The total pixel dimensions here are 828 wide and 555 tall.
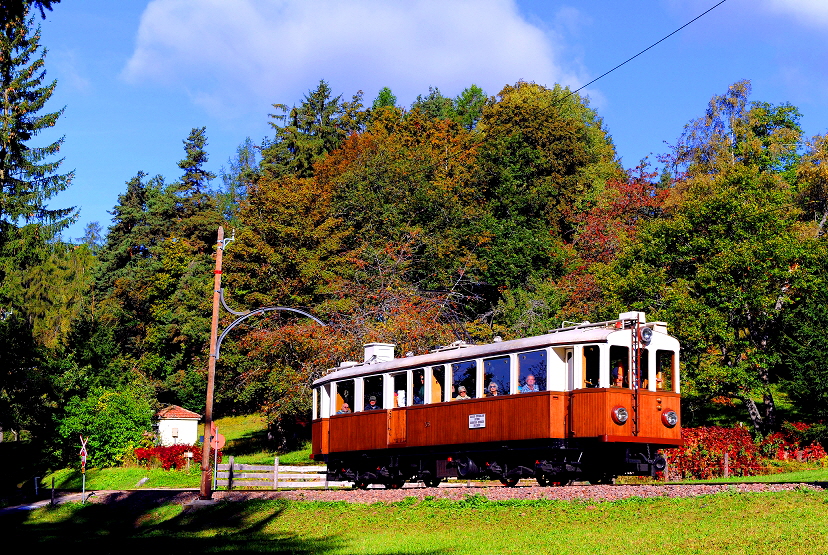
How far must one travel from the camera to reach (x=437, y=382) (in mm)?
25656

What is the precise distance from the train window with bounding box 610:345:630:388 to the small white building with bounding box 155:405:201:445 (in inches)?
1543

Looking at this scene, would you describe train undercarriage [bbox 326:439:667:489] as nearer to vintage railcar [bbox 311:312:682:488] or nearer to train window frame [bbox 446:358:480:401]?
vintage railcar [bbox 311:312:682:488]

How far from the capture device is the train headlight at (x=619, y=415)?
21.1 meters

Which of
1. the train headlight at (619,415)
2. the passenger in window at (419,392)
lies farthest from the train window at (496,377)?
the train headlight at (619,415)

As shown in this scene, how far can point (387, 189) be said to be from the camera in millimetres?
62875

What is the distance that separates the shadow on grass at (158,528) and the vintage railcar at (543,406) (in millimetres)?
4608

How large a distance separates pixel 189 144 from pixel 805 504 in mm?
85607

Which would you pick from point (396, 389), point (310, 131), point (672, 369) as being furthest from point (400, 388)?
point (310, 131)

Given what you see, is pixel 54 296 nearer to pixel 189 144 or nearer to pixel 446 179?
pixel 189 144

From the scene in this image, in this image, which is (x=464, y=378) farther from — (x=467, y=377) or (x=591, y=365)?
(x=591, y=365)

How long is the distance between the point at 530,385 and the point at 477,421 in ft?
6.81

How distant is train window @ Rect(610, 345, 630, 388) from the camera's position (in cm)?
2181

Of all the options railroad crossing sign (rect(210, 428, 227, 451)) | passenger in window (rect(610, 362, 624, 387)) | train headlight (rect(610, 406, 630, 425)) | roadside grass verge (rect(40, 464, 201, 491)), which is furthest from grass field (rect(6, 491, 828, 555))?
roadside grass verge (rect(40, 464, 201, 491))

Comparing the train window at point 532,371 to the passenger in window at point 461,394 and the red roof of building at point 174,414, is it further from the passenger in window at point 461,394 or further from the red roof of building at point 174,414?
the red roof of building at point 174,414
